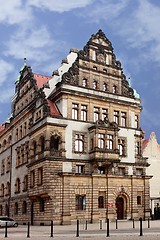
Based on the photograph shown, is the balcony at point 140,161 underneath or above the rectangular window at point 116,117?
underneath

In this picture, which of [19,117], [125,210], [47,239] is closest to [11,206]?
[19,117]

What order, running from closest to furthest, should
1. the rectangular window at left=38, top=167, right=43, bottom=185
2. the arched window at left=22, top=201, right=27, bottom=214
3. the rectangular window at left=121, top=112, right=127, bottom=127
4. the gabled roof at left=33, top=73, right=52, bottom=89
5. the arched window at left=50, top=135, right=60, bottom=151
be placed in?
the rectangular window at left=38, top=167, right=43, bottom=185 → the arched window at left=50, top=135, right=60, bottom=151 → the arched window at left=22, top=201, right=27, bottom=214 → the rectangular window at left=121, top=112, right=127, bottom=127 → the gabled roof at left=33, top=73, right=52, bottom=89

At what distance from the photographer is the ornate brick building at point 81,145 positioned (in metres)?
47.9

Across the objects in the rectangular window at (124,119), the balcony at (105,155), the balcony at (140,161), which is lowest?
the balcony at (140,161)

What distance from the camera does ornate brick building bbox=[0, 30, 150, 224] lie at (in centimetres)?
4794

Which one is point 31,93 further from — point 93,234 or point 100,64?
point 93,234

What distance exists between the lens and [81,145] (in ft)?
167

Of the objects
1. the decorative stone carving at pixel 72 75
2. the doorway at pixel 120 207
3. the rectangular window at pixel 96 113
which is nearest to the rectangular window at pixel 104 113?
the rectangular window at pixel 96 113

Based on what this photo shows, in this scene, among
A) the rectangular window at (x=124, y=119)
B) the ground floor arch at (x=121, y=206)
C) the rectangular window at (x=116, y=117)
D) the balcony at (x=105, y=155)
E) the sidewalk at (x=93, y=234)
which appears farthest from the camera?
the rectangular window at (x=124, y=119)

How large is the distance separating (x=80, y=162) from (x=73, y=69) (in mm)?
12286

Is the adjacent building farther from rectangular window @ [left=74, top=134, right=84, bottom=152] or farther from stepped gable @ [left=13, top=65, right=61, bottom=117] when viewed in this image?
stepped gable @ [left=13, top=65, right=61, bottom=117]

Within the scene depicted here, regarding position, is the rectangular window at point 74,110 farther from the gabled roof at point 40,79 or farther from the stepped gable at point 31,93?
the gabled roof at point 40,79

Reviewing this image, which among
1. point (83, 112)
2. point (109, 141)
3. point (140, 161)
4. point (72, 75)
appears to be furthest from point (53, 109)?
point (140, 161)

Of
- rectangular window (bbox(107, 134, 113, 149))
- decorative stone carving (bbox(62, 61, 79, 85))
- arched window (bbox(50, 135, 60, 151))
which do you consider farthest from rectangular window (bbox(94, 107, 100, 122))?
arched window (bbox(50, 135, 60, 151))
